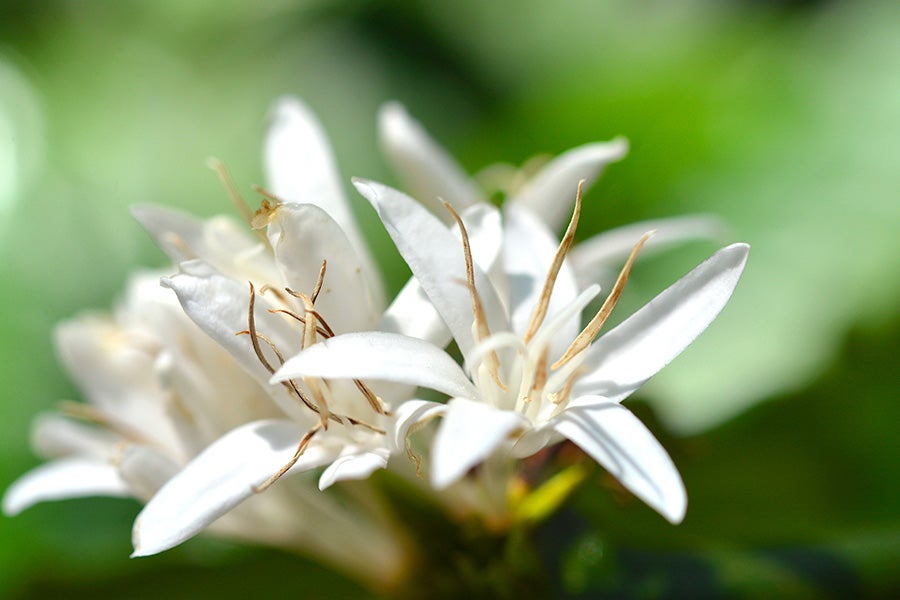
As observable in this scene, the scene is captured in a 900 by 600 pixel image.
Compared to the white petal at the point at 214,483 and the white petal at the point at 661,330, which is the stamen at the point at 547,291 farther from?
the white petal at the point at 214,483

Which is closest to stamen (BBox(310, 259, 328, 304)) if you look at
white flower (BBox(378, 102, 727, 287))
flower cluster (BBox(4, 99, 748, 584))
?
flower cluster (BBox(4, 99, 748, 584))

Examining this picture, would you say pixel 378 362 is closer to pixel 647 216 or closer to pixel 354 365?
pixel 354 365

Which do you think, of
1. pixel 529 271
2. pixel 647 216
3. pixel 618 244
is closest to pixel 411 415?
pixel 529 271

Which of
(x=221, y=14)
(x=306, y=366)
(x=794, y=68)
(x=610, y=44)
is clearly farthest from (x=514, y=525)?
(x=221, y=14)

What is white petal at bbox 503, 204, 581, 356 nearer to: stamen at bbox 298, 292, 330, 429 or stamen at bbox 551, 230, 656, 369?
stamen at bbox 551, 230, 656, 369

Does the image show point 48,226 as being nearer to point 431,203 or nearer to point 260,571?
point 260,571

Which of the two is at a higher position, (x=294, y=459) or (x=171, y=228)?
(x=171, y=228)

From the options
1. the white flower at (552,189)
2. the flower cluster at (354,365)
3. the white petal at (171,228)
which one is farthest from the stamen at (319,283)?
the white flower at (552,189)
